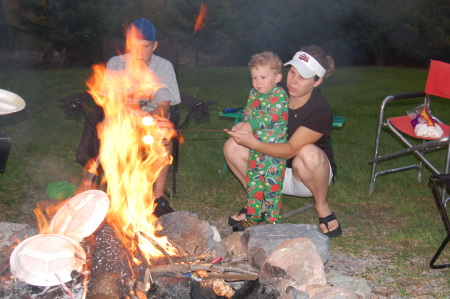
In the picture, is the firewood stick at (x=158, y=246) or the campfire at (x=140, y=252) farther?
the firewood stick at (x=158, y=246)

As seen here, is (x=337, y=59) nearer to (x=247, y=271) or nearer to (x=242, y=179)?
(x=242, y=179)

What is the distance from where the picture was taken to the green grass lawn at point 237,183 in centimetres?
376

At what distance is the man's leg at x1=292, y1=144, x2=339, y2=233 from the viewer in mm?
3580

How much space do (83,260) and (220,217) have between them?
5.46 ft

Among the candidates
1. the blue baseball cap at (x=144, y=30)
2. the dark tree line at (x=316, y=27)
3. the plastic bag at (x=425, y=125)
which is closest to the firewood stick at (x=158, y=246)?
the blue baseball cap at (x=144, y=30)

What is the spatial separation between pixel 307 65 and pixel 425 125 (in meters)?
1.68

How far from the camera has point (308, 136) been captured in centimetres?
358

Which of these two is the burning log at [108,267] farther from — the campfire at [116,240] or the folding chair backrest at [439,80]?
the folding chair backrest at [439,80]

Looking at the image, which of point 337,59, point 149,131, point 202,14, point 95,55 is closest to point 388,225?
point 149,131

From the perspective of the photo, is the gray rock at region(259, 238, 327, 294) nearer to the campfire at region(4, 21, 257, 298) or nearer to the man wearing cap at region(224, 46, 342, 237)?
the campfire at region(4, 21, 257, 298)

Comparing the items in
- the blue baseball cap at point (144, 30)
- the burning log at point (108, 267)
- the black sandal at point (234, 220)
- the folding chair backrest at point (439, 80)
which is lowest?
the black sandal at point (234, 220)

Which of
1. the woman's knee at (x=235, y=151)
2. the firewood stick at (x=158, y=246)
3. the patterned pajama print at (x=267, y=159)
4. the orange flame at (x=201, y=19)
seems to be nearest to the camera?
the firewood stick at (x=158, y=246)

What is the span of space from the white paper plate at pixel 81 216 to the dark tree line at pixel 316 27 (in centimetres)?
1264

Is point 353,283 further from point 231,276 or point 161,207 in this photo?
point 161,207
